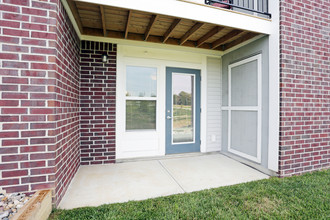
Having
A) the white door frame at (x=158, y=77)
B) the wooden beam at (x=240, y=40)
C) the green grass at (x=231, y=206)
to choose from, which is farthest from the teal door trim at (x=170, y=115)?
the green grass at (x=231, y=206)

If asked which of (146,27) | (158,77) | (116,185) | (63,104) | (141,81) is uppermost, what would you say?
(146,27)

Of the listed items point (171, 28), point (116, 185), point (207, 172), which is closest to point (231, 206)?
point (207, 172)

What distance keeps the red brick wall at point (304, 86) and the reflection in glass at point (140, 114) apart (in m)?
2.48

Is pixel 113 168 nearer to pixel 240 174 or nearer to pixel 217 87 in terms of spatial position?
pixel 240 174

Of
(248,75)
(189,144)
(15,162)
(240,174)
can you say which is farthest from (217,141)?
(15,162)

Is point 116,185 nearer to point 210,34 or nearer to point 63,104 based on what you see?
point 63,104

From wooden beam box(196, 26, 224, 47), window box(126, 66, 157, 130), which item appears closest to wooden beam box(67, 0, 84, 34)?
window box(126, 66, 157, 130)

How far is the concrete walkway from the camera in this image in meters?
2.21

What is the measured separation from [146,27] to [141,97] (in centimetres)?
142

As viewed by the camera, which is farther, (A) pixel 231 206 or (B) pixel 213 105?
(B) pixel 213 105

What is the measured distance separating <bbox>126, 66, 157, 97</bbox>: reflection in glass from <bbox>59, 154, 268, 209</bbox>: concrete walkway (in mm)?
1528

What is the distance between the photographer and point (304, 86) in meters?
2.95

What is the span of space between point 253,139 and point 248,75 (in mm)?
1307

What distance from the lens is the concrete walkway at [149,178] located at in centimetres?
221
